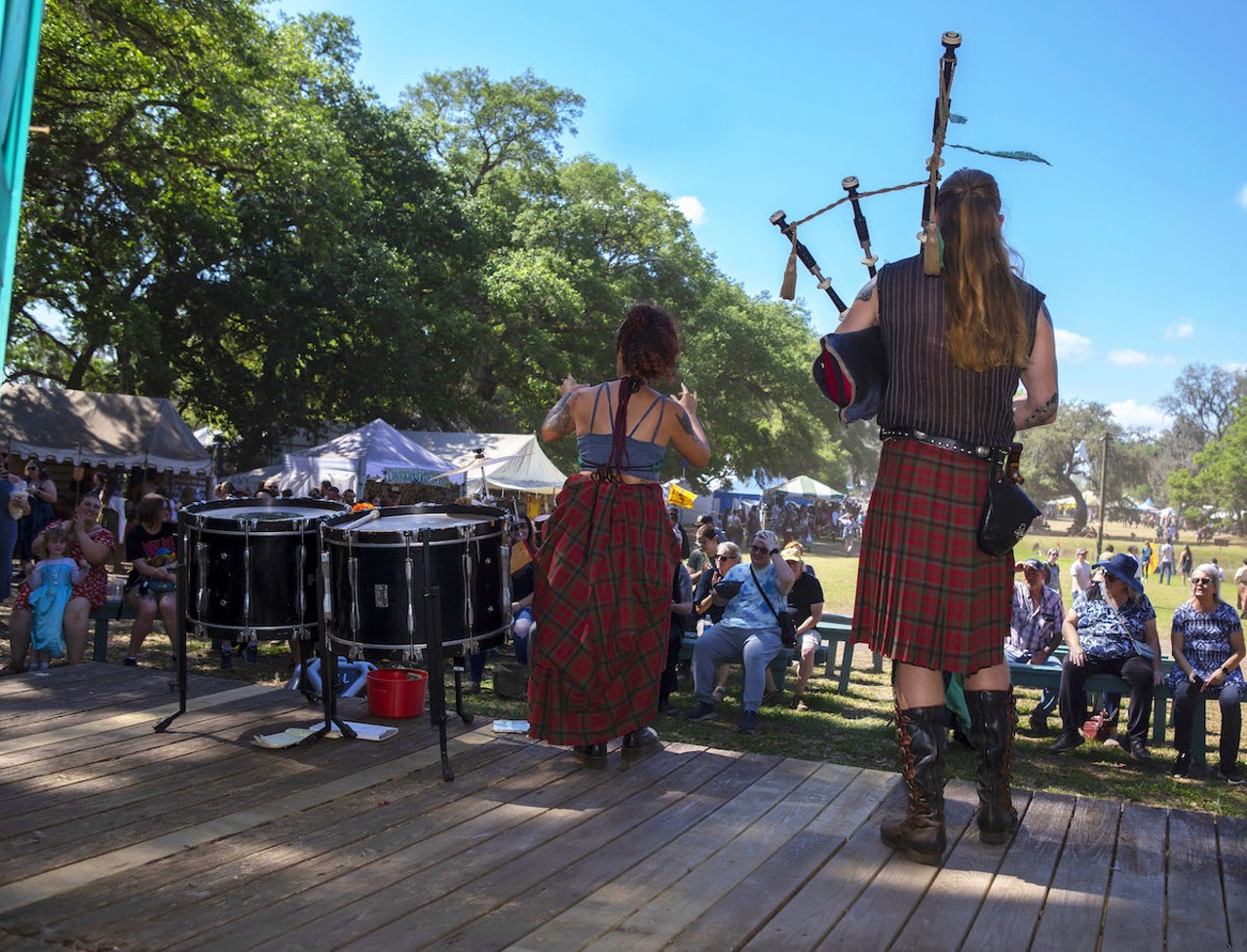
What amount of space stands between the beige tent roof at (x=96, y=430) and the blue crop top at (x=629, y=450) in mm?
16319

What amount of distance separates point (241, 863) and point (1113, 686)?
6.28 m

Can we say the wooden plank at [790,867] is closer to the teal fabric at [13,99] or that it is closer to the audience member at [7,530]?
the teal fabric at [13,99]

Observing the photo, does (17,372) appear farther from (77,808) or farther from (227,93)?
(77,808)

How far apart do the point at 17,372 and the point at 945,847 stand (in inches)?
1069

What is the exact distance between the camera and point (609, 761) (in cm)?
435

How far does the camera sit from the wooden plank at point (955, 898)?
259 cm

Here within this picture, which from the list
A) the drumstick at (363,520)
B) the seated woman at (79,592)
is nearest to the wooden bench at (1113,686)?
the drumstick at (363,520)

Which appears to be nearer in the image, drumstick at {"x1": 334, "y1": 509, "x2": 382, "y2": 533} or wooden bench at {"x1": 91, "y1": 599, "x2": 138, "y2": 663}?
drumstick at {"x1": 334, "y1": 509, "x2": 382, "y2": 533}

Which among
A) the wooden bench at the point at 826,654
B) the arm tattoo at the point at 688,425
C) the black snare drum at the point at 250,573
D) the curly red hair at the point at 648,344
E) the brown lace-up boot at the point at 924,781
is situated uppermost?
the curly red hair at the point at 648,344

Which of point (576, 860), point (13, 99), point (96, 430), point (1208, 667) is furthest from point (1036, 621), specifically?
point (96, 430)

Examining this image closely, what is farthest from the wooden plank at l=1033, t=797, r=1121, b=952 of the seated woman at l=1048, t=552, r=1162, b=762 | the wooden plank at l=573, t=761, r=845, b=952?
the seated woman at l=1048, t=552, r=1162, b=762

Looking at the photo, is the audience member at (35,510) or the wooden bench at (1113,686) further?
the audience member at (35,510)

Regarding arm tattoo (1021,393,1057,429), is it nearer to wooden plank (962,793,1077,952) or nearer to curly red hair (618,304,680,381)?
wooden plank (962,793,1077,952)

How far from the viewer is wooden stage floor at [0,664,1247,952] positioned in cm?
259
